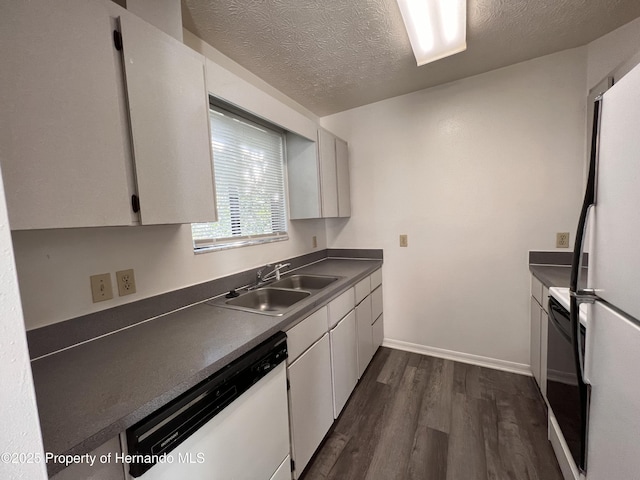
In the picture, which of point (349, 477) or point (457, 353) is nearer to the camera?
point (349, 477)

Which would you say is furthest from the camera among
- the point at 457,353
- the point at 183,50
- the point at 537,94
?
the point at 457,353

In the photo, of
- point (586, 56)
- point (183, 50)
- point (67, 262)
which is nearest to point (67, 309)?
point (67, 262)

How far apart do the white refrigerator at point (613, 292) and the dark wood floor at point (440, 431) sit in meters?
0.68

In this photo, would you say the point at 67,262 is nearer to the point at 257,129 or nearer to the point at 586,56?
the point at 257,129

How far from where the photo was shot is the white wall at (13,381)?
34 cm

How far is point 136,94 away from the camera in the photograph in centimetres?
94

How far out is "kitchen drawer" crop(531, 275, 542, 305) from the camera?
1772mm

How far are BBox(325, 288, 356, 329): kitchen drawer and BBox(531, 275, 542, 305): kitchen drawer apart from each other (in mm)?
1295

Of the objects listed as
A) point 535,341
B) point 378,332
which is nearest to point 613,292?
point 535,341

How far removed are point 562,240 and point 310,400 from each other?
2.20 metres

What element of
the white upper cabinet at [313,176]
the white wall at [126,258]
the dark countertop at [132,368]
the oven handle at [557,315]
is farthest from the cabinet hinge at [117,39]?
the oven handle at [557,315]

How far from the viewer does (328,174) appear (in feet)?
7.72

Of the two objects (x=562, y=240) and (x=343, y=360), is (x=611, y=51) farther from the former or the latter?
(x=343, y=360)

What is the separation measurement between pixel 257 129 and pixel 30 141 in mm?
1494
